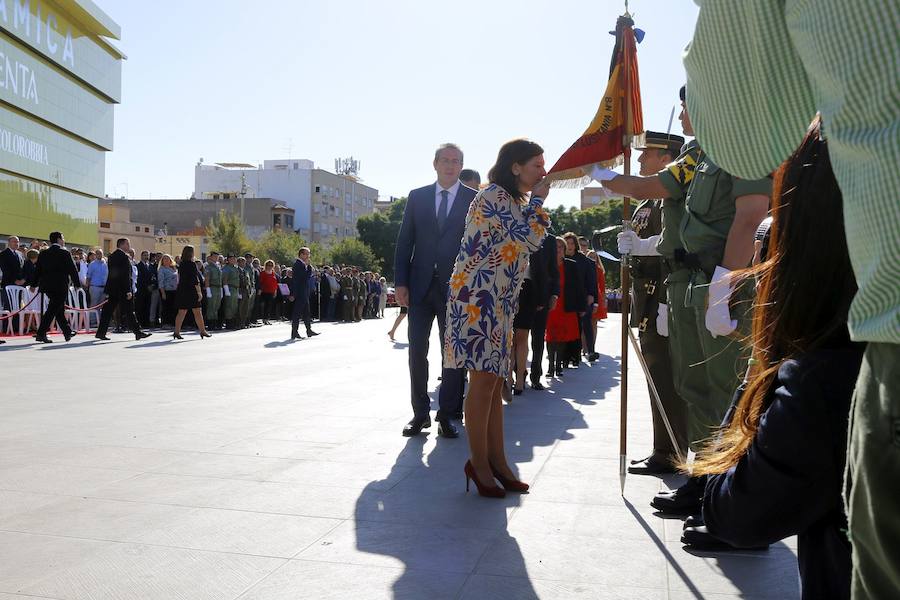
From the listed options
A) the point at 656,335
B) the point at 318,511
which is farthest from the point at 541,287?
the point at 318,511

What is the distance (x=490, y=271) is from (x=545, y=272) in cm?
490

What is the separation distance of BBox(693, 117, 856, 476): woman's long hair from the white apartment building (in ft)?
355

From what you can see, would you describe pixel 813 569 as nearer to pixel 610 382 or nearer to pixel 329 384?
pixel 329 384

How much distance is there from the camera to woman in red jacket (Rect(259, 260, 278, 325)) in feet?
82.1

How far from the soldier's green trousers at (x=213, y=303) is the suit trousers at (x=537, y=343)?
13.0 meters

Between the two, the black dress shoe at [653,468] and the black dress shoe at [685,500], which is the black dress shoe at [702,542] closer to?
the black dress shoe at [685,500]

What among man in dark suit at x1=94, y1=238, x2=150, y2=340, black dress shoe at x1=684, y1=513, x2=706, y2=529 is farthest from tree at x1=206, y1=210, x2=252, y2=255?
black dress shoe at x1=684, y1=513, x2=706, y2=529

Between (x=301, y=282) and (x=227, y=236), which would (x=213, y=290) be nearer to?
(x=301, y=282)

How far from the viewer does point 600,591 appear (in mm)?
3068

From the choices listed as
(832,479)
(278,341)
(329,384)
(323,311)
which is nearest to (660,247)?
(832,479)

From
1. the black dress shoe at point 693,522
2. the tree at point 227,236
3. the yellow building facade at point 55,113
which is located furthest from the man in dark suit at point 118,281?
the tree at point 227,236

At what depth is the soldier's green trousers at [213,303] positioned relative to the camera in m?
21.0

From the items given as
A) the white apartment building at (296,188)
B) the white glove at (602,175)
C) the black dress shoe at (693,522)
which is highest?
the white apartment building at (296,188)

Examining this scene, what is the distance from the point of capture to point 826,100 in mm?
1181
